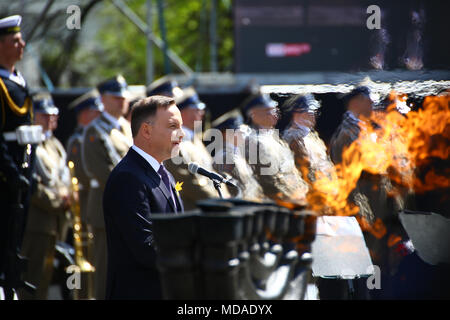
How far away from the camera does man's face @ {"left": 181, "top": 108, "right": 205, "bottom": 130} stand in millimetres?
7359

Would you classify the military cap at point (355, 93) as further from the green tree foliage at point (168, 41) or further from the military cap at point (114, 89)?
the green tree foliage at point (168, 41)

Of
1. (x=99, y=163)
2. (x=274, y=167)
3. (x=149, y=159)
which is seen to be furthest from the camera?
(x=99, y=163)

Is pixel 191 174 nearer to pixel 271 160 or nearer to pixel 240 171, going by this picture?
pixel 240 171

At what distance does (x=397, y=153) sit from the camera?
484 centimetres

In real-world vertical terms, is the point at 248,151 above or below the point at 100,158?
above

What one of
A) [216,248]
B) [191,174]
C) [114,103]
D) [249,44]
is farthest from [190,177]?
[249,44]

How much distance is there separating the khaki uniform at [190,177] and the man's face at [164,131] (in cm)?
219

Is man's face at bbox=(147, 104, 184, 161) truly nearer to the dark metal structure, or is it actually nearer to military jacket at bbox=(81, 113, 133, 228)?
the dark metal structure

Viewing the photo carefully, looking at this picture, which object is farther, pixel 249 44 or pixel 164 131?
pixel 249 44

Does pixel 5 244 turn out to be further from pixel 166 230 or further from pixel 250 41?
pixel 250 41

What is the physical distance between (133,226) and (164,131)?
507mm

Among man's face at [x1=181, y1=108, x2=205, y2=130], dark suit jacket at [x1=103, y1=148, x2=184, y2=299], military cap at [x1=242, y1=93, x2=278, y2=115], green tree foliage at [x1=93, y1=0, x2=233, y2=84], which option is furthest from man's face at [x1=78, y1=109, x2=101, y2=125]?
green tree foliage at [x1=93, y1=0, x2=233, y2=84]

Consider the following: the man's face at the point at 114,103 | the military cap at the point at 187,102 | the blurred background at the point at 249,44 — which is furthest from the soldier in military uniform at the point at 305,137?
the man's face at the point at 114,103

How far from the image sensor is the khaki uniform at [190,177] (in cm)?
605
